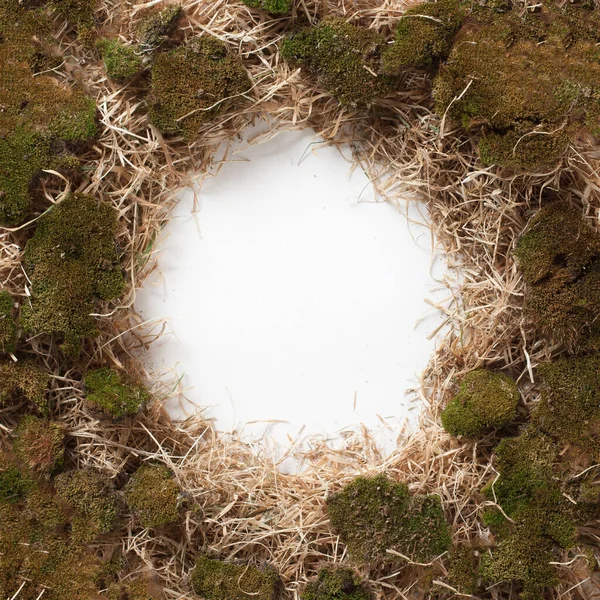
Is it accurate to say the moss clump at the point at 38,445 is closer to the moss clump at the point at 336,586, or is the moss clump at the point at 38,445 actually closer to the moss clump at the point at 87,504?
the moss clump at the point at 87,504

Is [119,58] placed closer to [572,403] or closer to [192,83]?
[192,83]

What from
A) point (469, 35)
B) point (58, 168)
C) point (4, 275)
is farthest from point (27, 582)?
point (469, 35)

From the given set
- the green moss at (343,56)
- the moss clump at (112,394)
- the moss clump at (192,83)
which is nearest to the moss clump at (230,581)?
the moss clump at (112,394)

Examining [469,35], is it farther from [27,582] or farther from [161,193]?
[27,582]

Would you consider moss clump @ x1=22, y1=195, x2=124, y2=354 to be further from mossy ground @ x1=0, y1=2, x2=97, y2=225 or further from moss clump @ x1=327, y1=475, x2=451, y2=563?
moss clump @ x1=327, y1=475, x2=451, y2=563

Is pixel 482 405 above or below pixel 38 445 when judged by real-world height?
below

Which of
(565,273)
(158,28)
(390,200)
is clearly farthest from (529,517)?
(158,28)
